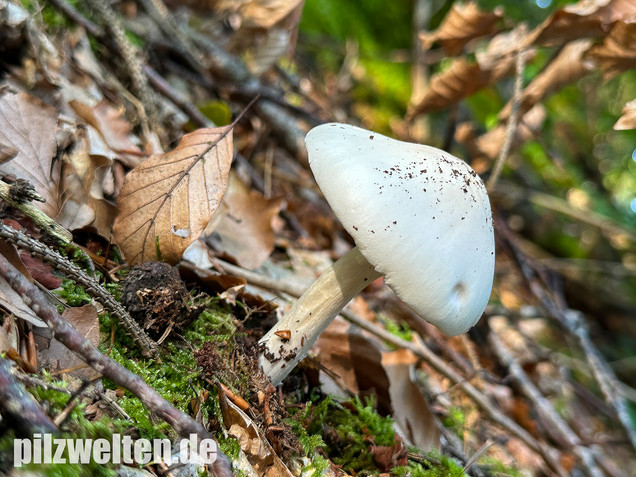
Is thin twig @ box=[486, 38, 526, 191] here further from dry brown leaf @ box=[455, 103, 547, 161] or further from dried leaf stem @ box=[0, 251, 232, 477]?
dried leaf stem @ box=[0, 251, 232, 477]

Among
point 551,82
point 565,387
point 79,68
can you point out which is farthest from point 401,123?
point 79,68

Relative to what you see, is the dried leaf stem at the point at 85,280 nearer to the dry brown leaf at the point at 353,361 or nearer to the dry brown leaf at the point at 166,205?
the dry brown leaf at the point at 166,205

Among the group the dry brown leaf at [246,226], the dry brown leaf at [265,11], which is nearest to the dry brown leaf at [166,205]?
the dry brown leaf at [246,226]

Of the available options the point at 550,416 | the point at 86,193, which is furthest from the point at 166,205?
the point at 550,416

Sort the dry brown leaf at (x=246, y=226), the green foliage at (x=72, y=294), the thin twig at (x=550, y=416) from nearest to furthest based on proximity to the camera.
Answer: the green foliage at (x=72, y=294)
the dry brown leaf at (x=246, y=226)
the thin twig at (x=550, y=416)

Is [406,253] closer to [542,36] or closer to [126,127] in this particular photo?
[126,127]

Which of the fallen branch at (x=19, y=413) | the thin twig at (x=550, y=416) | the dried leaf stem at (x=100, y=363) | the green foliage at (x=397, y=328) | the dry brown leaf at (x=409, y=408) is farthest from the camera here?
the thin twig at (x=550, y=416)
